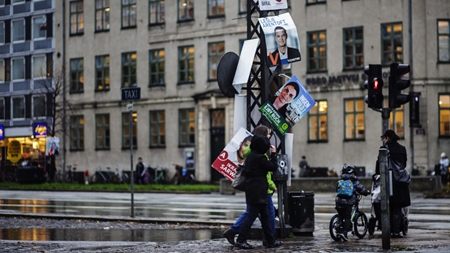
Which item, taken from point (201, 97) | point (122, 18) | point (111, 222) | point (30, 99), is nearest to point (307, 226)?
point (111, 222)

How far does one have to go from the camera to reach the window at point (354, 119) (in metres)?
45.2

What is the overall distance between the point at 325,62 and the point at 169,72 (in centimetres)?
1060

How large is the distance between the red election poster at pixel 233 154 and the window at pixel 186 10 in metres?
37.5

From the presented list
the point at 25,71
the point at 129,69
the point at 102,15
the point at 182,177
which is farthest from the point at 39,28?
the point at 182,177

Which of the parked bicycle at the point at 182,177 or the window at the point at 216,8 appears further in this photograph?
the window at the point at 216,8

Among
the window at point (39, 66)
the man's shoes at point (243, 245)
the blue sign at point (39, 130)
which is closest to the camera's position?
the man's shoes at point (243, 245)

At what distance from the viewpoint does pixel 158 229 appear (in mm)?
18609

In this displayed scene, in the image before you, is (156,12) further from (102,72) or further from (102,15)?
(102,72)

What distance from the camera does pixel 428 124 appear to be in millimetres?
43281

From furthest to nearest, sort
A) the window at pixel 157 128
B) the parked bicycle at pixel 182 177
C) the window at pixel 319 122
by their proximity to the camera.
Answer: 1. the window at pixel 157 128
2. the parked bicycle at pixel 182 177
3. the window at pixel 319 122

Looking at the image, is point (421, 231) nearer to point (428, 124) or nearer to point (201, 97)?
point (428, 124)

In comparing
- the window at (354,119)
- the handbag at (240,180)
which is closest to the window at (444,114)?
the window at (354,119)

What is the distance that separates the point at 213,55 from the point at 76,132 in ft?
38.8

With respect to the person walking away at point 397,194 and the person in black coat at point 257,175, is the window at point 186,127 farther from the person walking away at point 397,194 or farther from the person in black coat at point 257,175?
the person in black coat at point 257,175
